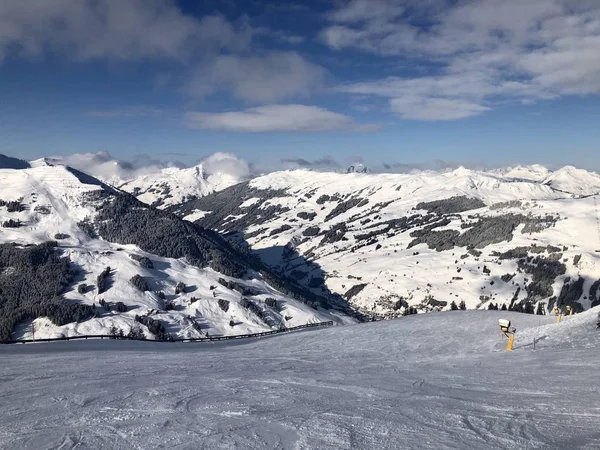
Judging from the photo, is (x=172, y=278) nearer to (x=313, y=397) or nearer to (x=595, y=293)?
(x=313, y=397)

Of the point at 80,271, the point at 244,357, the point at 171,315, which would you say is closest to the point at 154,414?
the point at 244,357

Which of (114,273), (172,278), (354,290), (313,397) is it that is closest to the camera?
(313,397)

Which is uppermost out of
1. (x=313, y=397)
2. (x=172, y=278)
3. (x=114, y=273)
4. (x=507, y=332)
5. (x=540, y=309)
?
(x=114, y=273)

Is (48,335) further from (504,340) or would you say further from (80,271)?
(504,340)

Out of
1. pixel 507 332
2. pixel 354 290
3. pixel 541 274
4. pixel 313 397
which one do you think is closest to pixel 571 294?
pixel 541 274

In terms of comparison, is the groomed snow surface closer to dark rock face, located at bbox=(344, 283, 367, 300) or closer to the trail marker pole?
the trail marker pole

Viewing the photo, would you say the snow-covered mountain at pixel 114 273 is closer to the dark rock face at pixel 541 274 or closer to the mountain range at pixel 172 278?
the mountain range at pixel 172 278
